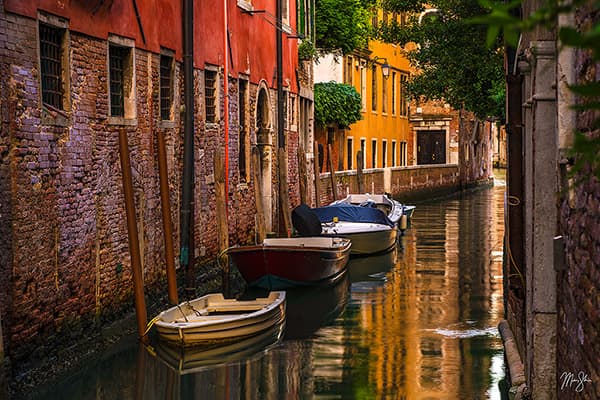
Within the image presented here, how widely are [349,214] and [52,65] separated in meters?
11.6

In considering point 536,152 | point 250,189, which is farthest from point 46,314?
point 250,189

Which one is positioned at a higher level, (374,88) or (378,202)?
(374,88)

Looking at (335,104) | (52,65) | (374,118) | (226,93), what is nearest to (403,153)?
(374,118)

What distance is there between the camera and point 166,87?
42.5ft

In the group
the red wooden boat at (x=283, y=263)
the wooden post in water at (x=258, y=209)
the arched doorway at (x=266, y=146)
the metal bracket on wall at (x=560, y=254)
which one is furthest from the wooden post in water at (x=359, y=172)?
the metal bracket on wall at (x=560, y=254)

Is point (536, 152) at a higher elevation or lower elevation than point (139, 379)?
higher

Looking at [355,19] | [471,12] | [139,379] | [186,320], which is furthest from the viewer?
[355,19]

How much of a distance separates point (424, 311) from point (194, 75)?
14.1ft

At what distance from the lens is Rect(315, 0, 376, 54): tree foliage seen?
25.6 meters

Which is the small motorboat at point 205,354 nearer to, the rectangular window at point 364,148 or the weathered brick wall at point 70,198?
the weathered brick wall at point 70,198

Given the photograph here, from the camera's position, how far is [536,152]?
6152 millimetres

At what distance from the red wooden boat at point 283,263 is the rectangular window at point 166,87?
2.12 metres

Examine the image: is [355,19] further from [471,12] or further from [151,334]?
[151,334]

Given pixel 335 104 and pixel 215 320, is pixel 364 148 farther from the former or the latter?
pixel 215 320
